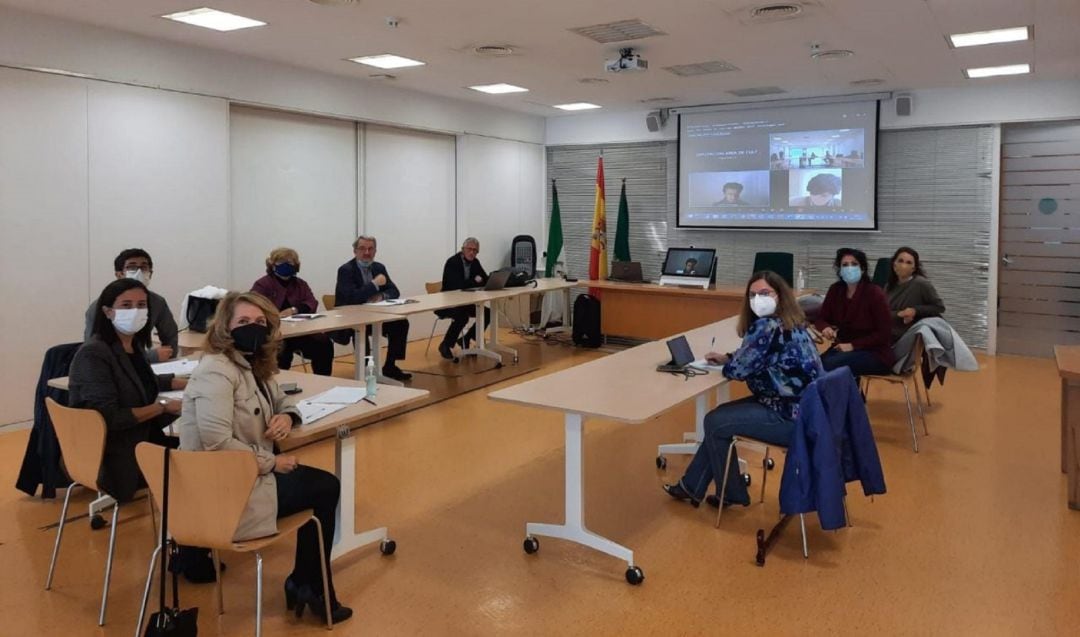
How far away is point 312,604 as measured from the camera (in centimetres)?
287

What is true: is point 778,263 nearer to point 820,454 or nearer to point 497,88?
point 497,88

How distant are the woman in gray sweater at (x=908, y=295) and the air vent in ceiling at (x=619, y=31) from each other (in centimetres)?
249

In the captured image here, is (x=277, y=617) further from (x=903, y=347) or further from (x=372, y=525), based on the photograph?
(x=903, y=347)

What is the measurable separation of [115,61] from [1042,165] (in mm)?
8691

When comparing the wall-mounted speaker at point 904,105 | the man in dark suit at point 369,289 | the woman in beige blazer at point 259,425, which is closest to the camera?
the woman in beige blazer at point 259,425

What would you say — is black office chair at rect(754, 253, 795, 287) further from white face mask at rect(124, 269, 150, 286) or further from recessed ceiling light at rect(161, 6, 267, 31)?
white face mask at rect(124, 269, 150, 286)

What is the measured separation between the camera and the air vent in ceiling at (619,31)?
18.8 ft

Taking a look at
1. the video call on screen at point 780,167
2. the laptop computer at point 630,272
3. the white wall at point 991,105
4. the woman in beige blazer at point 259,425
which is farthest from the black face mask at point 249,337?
the white wall at point 991,105

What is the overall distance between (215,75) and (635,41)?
11.6ft

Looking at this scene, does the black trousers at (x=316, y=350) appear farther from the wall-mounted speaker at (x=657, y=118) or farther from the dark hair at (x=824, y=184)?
the dark hair at (x=824, y=184)

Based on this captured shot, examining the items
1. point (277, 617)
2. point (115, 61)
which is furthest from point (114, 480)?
point (115, 61)

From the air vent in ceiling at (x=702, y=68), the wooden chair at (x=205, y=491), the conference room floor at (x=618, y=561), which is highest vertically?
the air vent in ceiling at (x=702, y=68)

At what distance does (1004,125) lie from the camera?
327 inches

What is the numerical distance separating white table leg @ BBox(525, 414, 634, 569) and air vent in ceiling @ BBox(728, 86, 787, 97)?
629 centimetres
